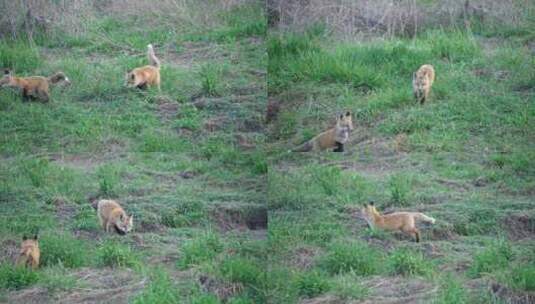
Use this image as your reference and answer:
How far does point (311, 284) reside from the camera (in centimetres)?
620

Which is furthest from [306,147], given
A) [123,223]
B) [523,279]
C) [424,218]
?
[523,279]

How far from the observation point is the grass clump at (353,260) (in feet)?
20.3

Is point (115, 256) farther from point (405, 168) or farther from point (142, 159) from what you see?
point (405, 168)

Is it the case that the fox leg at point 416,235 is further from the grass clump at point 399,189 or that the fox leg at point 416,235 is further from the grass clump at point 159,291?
the grass clump at point 159,291

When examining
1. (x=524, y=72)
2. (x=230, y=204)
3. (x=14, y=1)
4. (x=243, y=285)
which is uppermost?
(x=14, y=1)

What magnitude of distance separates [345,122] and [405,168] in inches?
18.1

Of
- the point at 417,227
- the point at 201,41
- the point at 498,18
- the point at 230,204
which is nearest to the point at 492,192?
the point at 417,227

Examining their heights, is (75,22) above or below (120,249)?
above

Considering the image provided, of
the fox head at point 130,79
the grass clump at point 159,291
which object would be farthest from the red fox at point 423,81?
the grass clump at point 159,291

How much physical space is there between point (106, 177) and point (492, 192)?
228cm

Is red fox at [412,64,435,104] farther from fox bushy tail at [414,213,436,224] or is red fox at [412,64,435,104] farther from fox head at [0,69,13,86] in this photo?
fox head at [0,69,13,86]

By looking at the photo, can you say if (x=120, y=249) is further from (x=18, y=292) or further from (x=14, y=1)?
(x=14, y=1)

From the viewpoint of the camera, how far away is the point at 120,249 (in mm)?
6172

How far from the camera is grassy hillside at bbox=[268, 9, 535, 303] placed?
20.0 ft
